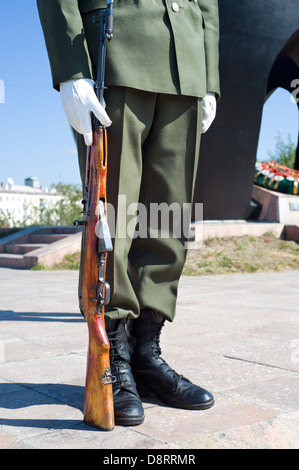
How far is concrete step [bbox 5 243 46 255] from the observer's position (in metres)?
9.27

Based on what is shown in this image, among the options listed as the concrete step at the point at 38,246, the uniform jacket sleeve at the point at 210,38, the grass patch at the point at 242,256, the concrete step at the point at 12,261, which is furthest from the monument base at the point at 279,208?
the uniform jacket sleeve at the point at 210,38

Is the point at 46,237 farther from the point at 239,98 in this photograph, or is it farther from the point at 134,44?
the point at 134,44

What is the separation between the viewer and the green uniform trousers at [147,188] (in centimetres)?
195

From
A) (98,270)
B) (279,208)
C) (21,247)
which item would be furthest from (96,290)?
(279,208)

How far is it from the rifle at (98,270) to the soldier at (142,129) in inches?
2.4

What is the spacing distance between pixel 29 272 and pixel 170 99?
19.3 ft

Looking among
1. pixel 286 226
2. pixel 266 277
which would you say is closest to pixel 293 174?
pixel 286 226

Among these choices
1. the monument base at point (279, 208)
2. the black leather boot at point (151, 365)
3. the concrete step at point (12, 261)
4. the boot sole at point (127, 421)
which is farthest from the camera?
the monument base at point (279, 208)

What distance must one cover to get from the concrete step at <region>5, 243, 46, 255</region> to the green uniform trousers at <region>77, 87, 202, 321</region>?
288 inches

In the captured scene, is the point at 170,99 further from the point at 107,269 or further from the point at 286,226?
the point at 286,226

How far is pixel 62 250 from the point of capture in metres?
8.34

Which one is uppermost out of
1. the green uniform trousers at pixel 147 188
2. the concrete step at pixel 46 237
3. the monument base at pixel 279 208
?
the green uniform trousers at pixel 147 188

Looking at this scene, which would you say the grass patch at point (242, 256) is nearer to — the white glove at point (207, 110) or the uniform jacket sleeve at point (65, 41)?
the white glove at point (207, 110)

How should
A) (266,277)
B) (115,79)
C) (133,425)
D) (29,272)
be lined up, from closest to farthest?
1. (133,425)
2. (115,79)
3. (266,277)
4. (29,272)
